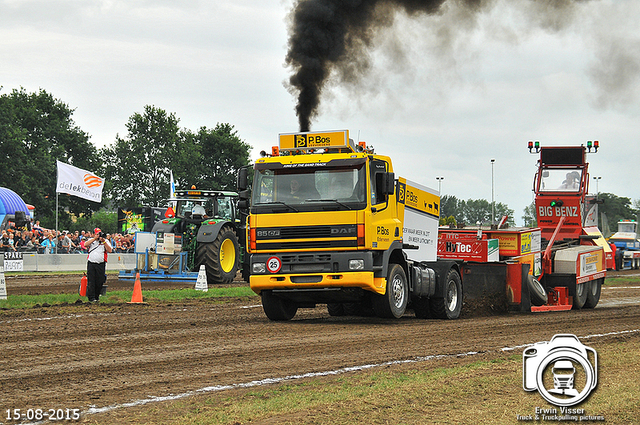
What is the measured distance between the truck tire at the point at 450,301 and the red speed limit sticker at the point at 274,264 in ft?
11.8

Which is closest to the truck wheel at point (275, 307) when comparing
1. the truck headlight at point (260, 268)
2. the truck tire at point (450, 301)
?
the truck headlight at point (260, 268)

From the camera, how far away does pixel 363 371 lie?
25.5 ft

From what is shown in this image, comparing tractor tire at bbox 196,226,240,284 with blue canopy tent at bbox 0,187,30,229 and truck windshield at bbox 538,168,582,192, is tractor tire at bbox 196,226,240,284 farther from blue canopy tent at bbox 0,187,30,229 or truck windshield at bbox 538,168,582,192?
blue canopy tent at bbox 0,187,30,229

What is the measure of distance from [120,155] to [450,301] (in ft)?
206

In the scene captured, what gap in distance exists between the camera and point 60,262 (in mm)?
29594

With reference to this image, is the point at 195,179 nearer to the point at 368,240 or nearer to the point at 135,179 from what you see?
the point at 135,179

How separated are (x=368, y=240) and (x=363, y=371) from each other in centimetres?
421

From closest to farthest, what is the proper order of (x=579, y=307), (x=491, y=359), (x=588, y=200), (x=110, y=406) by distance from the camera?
(x=110, y=406)
(x=491, y=359)
(x=579, y=307)
(x=588, y=200)

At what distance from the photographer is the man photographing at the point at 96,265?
1525 centimetres

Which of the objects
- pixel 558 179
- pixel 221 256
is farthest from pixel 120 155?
pixel 558 179

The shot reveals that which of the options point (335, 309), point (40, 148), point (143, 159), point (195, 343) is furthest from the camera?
point (143, 159)

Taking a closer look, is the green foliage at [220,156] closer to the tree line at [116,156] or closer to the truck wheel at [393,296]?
the tree line at [116,156]

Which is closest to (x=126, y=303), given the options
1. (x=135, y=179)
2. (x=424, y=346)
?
(x=424, y=346)

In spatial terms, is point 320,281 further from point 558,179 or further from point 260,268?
point 558,179
